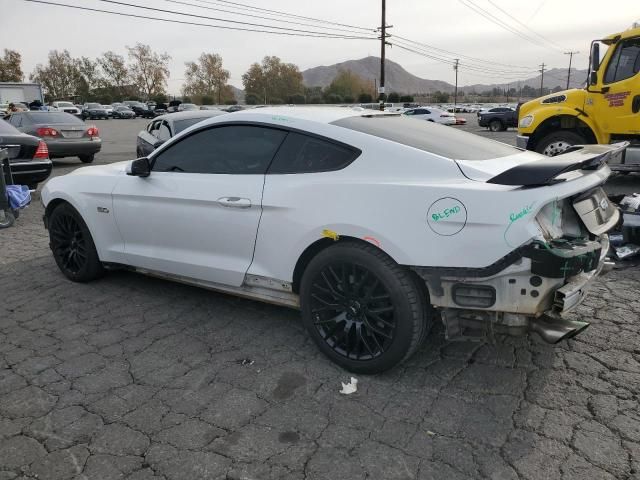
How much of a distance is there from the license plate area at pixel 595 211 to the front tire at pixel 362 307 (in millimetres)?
983

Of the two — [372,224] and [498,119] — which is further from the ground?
[372,224]

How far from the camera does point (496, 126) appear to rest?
95.7ft

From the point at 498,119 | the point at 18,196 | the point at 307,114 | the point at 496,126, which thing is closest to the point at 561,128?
the point at 307,114

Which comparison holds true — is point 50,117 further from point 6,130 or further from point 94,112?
point 94,112

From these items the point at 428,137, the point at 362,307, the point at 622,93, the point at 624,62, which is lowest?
the point at 362,307

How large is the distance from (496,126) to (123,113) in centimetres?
4351

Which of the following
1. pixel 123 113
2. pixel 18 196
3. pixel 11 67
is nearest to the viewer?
pixel 18 196

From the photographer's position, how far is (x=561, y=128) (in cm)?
955

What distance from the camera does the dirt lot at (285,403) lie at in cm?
231

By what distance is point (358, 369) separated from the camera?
3016 mm

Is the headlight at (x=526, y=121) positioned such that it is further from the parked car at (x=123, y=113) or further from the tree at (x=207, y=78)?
the tree at (x=207, y=78)

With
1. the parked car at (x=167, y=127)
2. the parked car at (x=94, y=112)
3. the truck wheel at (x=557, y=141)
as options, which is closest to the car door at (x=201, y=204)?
the parked car at (x=167, y=127)

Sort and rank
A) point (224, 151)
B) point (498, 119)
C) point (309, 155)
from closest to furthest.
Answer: point (309, 155), point (224, 151), point (498, 119)

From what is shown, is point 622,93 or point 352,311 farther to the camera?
point 622,93
